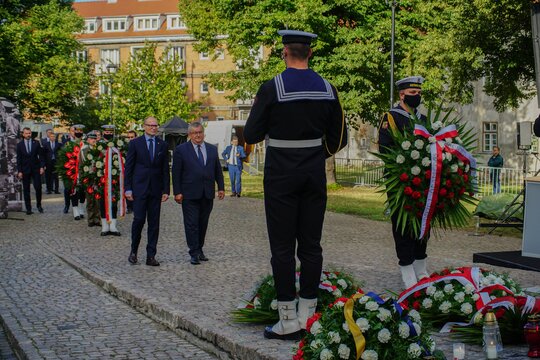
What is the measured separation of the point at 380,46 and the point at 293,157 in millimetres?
29734

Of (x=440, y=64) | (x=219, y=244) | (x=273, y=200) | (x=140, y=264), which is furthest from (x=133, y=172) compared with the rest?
(x=440, y=64)

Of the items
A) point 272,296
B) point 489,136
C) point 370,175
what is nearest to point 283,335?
point 272,296

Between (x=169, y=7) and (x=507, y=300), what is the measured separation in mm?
93798

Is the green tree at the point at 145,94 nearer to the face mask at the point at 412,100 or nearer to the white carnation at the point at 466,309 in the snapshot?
the face mask at the point at 412,100

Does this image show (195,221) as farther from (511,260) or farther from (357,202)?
(357,202)

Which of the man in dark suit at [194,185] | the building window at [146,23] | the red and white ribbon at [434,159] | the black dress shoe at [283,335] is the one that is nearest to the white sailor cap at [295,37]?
the black dress shoe at [283,335]

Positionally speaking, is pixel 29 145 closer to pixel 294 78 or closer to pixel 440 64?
pixel 440 64

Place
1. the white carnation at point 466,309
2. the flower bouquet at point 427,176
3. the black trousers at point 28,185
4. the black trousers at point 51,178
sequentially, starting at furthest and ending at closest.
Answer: the black trousers at point 51,178, the black trousers at point 28,185, the flower bouquet at point 427,176, the white carnation at point 466,309

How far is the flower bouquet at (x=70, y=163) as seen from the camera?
20219mm

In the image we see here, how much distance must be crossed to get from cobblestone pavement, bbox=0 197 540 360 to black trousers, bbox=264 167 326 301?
0.50 meters

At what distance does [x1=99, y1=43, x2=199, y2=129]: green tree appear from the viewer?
5638 centimetres

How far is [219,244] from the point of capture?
621 inches

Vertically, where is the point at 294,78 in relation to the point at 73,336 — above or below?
above

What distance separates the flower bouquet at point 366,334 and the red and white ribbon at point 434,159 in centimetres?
A: 292
